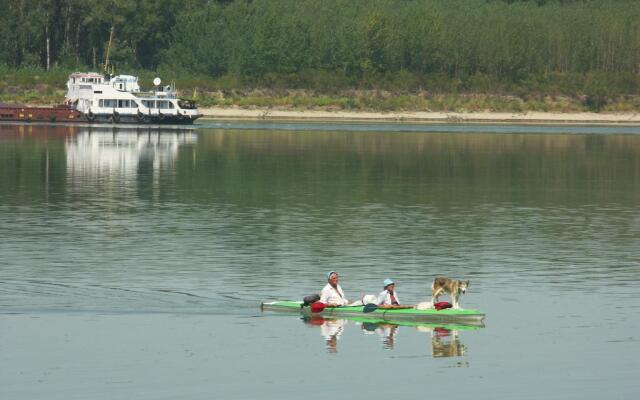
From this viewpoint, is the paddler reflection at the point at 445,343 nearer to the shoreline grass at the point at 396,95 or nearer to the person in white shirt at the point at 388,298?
the person in white shirt at the point at 388,298

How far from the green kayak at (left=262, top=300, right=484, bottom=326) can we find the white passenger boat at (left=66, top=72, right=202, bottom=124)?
11996cm

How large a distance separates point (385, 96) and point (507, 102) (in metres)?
17.5

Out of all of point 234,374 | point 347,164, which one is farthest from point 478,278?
point 347,164

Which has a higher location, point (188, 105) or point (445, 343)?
point (188, 105)

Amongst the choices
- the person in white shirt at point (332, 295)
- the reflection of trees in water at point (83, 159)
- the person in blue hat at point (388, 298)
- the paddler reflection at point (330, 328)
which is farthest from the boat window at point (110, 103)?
the person in blue hat at point (388, 298)

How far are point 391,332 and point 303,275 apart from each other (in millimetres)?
9877

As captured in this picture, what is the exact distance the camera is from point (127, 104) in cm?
16100

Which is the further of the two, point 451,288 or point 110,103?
point 110,103

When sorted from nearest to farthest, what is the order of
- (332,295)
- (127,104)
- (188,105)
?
(332,295) < (188,105) < (127,104)

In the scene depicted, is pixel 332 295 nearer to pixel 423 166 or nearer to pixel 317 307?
pixel 317 307

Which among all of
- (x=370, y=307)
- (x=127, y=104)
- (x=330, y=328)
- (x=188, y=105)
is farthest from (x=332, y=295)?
(x=127, y=104)

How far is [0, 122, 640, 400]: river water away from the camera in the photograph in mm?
32844

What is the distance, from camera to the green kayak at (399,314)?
38.3 metres

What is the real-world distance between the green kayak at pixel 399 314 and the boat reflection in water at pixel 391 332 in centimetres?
15
